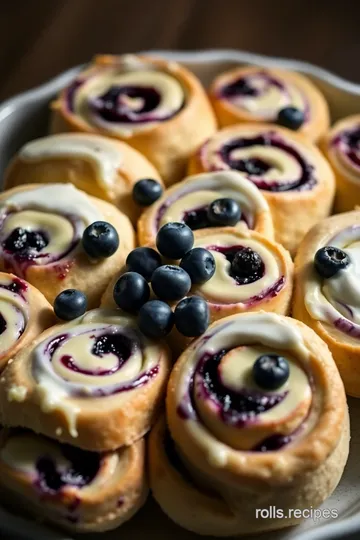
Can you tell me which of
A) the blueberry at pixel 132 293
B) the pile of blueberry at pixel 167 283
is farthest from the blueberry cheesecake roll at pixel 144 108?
the blueberry at pixel 132 293

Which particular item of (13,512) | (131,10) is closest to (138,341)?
(13,512)

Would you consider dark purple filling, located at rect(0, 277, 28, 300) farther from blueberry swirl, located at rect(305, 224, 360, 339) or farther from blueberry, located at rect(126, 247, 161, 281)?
blueberry swirl, located at rect(305, 224, 360, 339)

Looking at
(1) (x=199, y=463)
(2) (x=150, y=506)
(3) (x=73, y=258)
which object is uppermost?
(3) (x=73, y=258)

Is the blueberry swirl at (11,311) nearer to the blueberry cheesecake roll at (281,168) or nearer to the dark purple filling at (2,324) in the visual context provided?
the dark purple filling at (2,324)

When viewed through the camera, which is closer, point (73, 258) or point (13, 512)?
point (13, 512)

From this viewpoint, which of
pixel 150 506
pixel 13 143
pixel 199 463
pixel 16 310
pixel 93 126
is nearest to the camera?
pixel 199 463

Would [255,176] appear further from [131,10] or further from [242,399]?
[131,10]

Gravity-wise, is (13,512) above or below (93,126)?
below

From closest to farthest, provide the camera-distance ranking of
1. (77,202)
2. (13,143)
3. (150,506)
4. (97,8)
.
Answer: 1. (150,506)
2. (77,202)
3. (13,143)
4. (97,8)

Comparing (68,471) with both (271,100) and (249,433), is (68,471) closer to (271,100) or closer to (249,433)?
(249,433)
